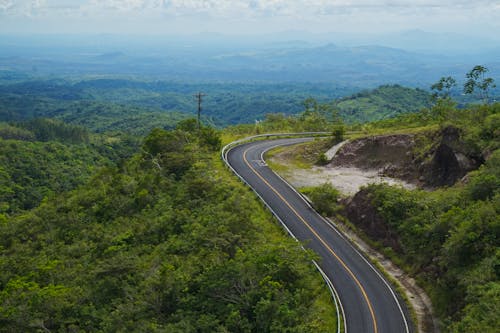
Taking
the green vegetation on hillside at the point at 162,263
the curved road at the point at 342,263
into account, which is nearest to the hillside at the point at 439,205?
the curved road at the point at 342,263

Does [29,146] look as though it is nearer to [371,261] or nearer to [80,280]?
[80,280]

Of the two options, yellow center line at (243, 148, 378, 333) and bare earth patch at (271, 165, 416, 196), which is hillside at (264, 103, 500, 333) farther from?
yellow center line at (243, 148, 378, 333)

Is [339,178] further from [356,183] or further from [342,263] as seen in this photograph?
[342,263]

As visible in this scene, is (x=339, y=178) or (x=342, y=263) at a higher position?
(x=339, y=178)

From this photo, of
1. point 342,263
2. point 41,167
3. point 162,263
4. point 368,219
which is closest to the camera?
point 162,263

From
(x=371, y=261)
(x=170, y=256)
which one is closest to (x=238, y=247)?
(x=170, y=256)

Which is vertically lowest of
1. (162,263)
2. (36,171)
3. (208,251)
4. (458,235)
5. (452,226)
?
(36,171)

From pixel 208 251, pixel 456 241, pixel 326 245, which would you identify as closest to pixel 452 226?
pixel 456 241
